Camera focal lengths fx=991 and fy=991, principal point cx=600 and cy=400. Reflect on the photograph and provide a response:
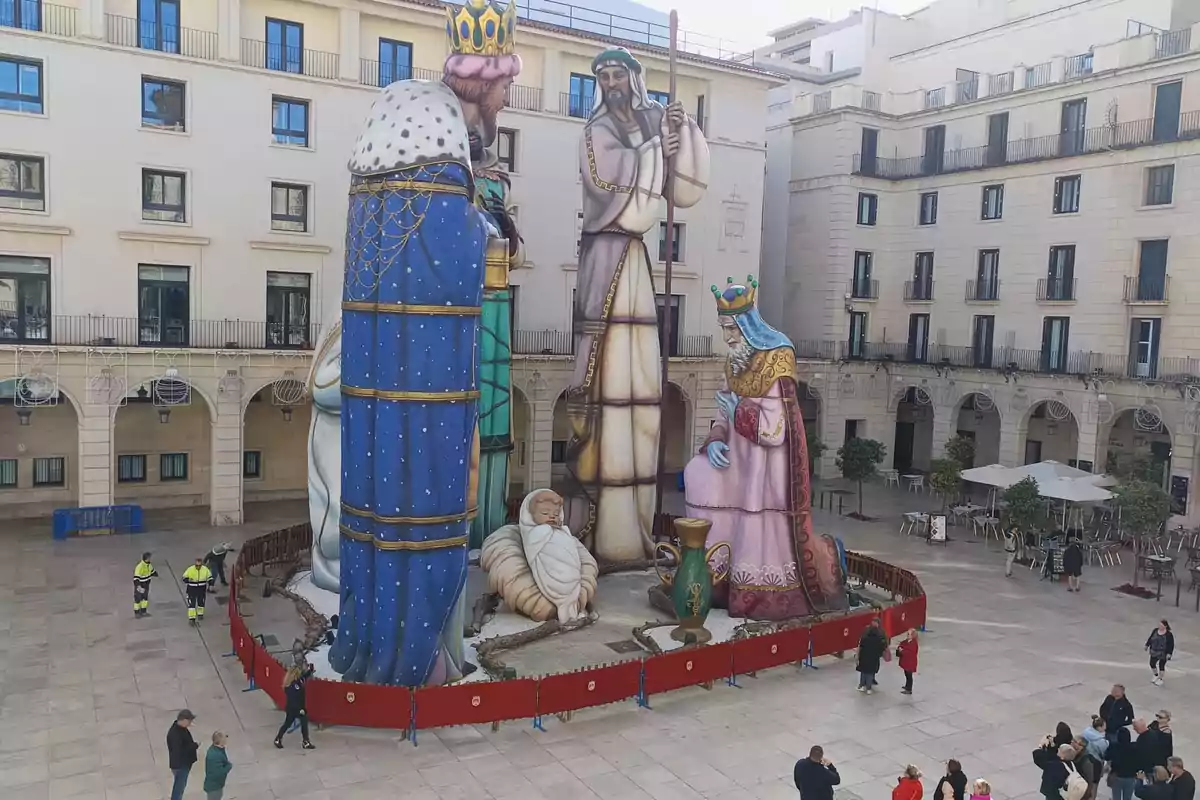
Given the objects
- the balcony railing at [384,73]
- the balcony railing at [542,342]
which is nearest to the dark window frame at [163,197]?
the balcony railing at [384,73]

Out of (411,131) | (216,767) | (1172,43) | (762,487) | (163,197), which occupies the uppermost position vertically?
(1172,43)

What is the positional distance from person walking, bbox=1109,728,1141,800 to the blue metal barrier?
78.9 ft

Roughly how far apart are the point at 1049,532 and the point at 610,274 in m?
14.6

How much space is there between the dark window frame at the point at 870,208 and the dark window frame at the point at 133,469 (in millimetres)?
28443

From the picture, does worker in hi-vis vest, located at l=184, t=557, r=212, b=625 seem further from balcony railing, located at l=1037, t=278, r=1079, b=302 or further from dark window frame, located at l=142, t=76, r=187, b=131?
balcony railing, located at l=1037, t=278, r=1079, b=302

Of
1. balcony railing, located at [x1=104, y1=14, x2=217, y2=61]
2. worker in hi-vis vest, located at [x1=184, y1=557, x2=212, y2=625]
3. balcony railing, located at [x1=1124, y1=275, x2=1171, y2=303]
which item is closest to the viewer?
worker in hi-vis vest, located at [x1=184, y1=557, x2=212, y2=625]

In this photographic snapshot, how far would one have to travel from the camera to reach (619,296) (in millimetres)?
22219

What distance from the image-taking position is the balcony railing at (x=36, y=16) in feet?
85.1

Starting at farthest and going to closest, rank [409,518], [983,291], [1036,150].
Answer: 1. [983,291]
2. [1036,150]
3. [409,518]

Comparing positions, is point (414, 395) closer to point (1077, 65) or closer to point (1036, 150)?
point (1036, 150)

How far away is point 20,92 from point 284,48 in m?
7.15

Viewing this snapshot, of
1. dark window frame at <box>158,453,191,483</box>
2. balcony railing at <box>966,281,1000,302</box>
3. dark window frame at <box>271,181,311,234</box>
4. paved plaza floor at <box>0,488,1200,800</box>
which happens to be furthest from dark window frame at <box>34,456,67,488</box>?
balcony railing at <box>966,281,1000,302</box>

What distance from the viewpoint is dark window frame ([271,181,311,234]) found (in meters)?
29.5

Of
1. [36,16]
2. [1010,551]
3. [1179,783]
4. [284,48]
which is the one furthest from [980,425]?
[36,16]
